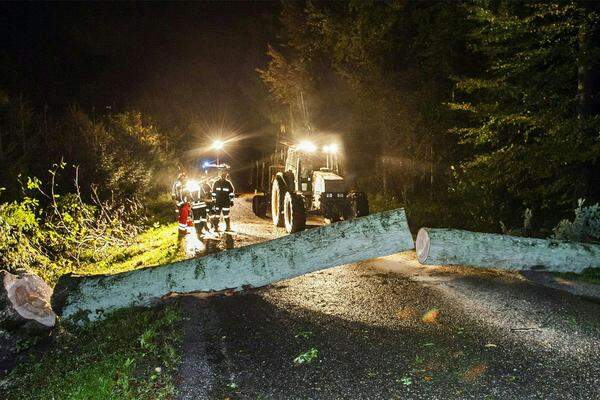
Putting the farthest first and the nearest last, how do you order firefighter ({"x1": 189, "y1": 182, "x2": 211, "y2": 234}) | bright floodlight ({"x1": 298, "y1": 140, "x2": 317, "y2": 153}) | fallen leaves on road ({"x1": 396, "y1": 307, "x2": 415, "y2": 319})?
bright floodlight ({"x1": 298, "y1": 140, "x2": 317, "y2": 153}), firefighter ({"x1": 189, "y1": 182, "x2": 211, "y2": 234}), fallen leaves on road ({"x1": 396, "y1": 307, "x2": 415, "y2": 319})

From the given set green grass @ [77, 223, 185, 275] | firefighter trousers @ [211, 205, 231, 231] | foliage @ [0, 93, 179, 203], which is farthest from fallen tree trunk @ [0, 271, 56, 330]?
firefighter trousers @ [211, 205, 231, 231]

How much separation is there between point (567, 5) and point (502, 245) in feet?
18.0

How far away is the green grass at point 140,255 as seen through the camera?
27.4ft

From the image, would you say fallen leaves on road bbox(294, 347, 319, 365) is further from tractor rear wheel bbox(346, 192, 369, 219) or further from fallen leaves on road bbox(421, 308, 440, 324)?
tractor rear wheel bbox(346, 192, 369, 219)

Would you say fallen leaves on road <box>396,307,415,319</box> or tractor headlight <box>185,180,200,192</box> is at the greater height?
tractor headlight <box>185,180,200,192</box>

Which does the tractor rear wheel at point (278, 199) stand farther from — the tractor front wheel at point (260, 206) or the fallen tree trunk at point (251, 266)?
the fallen tree trunk at point (251, 266)

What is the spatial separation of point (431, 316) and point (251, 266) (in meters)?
2.17

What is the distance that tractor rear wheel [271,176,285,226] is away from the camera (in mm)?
12156

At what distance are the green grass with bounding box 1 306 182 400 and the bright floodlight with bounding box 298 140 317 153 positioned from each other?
720 centimetres

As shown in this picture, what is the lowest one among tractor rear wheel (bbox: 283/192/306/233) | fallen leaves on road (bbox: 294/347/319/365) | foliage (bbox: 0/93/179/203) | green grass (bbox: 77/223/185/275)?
green grass (bbox: 77/223/185/275)

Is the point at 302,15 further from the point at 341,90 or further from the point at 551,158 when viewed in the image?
the point at 551,158

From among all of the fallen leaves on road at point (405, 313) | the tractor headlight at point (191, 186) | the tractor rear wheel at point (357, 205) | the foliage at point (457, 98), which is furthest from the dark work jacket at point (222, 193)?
the fallen leaves on road at point (405, 313)

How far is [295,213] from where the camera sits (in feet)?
34.7

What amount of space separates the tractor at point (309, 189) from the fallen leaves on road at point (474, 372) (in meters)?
6.35
